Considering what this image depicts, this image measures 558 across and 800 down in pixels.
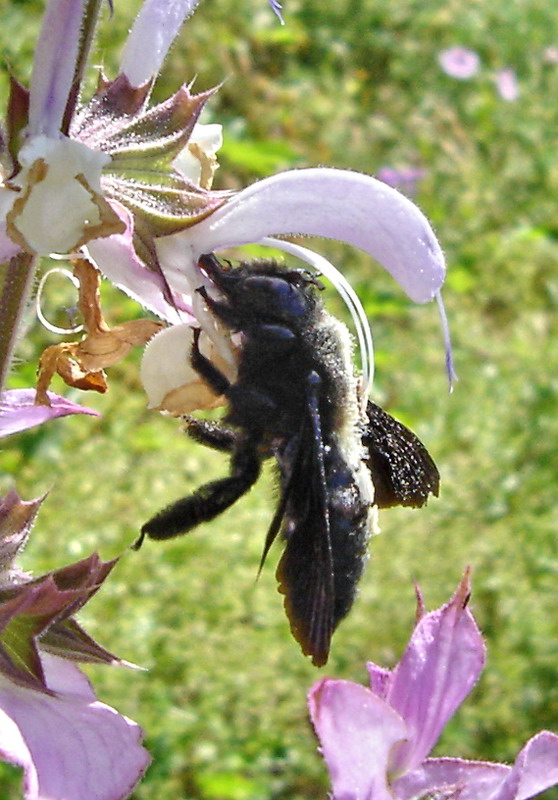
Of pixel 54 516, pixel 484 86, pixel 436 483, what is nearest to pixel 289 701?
pixel 54 516

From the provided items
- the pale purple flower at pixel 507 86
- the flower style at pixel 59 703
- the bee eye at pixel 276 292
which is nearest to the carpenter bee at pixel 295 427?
the bee eye at pixel 276 292

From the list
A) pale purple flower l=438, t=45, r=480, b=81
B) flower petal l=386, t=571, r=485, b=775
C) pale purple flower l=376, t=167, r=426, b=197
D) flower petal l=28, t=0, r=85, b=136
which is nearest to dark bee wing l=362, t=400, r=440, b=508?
flower petal l=386, t=571, r=485, b=775

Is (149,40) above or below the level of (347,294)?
above

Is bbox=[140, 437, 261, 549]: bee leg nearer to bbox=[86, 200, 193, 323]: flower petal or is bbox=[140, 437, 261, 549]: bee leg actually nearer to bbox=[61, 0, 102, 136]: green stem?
bbox=[86, 200, 193, 323]: flower petal

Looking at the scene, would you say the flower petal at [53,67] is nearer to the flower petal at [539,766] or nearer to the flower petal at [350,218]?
the flower petal at [350,218]

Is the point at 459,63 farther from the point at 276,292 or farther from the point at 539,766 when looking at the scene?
the point at 539,766

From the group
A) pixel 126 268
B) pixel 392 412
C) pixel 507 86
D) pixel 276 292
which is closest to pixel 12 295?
pixel 126 268

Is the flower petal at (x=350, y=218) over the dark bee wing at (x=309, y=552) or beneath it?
over
